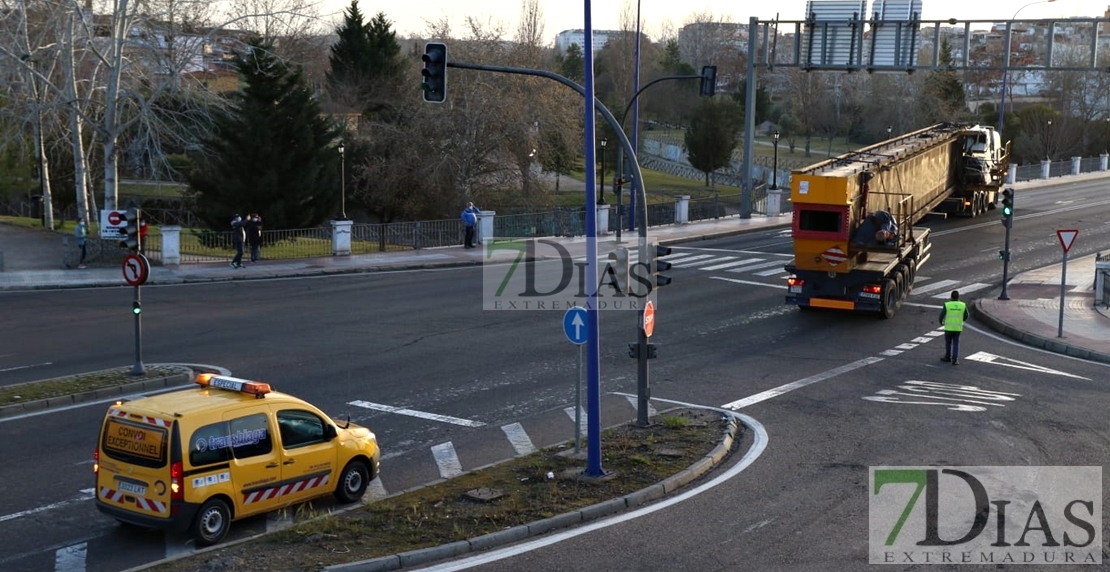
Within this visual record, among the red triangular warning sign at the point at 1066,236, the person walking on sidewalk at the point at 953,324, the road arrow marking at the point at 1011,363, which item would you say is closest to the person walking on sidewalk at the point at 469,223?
the red triangular warning sign at the point at 1066,236

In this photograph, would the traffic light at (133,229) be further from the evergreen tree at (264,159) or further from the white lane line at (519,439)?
the evergreen tree at (264,159)

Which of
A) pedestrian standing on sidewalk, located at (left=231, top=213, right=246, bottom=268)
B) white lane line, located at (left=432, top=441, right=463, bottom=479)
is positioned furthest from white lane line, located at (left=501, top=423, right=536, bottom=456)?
pedestrian standing on sidewalk, located at (left=231, top=213, right=246, bottom=268)

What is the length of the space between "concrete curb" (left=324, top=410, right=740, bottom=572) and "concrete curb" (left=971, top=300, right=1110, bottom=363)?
38.7ft

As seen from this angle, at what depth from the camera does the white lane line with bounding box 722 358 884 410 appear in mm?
18297

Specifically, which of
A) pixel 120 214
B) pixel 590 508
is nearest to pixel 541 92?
pixel 120 214

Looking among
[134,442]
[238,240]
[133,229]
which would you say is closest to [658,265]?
[134,442]

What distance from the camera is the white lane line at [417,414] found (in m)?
16.7

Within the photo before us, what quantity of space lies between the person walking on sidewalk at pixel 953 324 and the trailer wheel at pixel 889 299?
3.85 m

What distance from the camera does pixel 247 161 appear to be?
1783 inches

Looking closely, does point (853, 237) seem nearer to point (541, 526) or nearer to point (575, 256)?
point (575, 256)

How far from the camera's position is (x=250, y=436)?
12.0m

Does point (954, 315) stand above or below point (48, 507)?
above

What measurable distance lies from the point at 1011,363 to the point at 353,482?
48.9 ft

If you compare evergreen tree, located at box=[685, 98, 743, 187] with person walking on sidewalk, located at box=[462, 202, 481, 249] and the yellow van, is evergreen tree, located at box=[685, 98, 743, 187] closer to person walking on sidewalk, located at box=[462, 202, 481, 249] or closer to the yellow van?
person walking on sidewalk, located at box=[462, 202, 481, 249]
